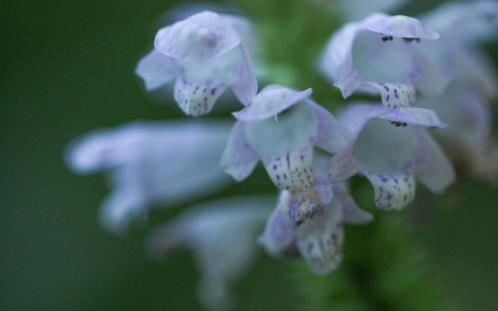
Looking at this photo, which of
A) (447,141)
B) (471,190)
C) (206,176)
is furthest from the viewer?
(471,190)

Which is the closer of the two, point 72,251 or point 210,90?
point 210,90

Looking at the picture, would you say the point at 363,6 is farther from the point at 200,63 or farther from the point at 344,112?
the point at 200,63

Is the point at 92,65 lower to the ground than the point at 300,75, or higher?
lower

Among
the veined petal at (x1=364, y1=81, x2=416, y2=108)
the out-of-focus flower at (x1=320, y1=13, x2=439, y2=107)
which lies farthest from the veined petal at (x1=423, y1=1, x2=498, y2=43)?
the veined petal at (x1=364, y1=81, x2=416, y2=108)

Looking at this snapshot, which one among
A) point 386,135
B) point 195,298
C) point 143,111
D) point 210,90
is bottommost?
point 195,298

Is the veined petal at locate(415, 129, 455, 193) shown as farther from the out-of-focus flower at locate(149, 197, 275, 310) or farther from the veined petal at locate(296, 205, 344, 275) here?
the out-of-focus flower at locate(149, 197, 275, 310)

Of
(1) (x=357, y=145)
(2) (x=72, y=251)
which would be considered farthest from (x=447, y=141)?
(2) (x=72, y=251)

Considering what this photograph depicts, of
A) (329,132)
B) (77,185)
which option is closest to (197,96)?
(329,132)

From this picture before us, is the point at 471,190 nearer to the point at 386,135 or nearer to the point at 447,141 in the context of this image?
the point at 447,141
